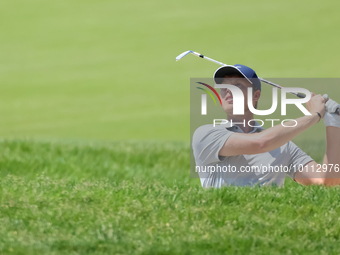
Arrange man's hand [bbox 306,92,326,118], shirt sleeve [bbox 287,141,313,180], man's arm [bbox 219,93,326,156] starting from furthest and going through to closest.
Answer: shirt sleeve [bbox 287,141,313,180] → man's hand [bbox 306,92,326,118] → man's arm [bbox 219,93,326,156]

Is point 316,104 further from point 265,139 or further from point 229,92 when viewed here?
point 229,92

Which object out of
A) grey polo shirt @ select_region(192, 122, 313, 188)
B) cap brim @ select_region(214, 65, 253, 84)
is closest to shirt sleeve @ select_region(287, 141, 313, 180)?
grey polo shirt @ select_region(192, 122, 313, 188)

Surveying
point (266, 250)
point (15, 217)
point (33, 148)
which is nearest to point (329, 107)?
point (266, 250)

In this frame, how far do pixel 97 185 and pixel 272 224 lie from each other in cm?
282

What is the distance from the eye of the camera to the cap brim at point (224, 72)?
667 cm

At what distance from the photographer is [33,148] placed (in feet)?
50.4

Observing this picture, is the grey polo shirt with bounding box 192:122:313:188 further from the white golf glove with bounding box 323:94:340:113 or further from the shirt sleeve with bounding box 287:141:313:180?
the white golf glove with bounding box 323:94:340:113

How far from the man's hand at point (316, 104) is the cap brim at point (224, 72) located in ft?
2.77

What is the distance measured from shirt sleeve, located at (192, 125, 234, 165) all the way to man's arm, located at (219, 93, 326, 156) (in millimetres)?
89

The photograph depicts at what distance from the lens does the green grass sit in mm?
5336

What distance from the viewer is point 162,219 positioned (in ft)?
Answer: 19.8

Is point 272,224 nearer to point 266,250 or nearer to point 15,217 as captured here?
point 266,250

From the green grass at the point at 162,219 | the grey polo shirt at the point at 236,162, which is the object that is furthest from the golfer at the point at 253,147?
the green grass at the point at 162,219

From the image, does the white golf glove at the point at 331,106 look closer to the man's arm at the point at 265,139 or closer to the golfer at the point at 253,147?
the golfer at the point at 253,147
